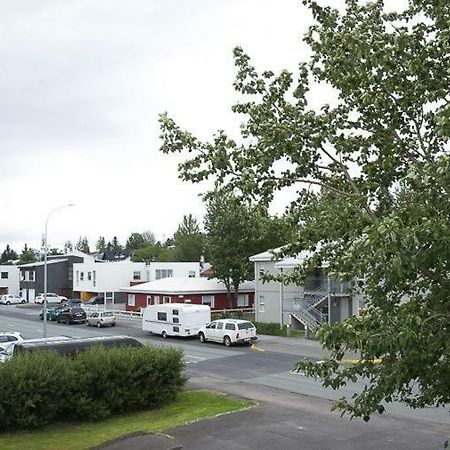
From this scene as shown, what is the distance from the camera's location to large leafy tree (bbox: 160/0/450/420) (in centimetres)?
560

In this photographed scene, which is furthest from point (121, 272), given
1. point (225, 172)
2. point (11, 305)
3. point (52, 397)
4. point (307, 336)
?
point (225, 172)

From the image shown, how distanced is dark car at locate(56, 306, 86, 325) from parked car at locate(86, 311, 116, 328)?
2878mm

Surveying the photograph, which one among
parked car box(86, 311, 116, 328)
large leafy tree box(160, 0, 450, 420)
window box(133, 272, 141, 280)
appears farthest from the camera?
window box(133, 272, 141, 280)

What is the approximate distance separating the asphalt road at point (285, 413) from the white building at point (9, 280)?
7311 cm

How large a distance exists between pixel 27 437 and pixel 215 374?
12.1m

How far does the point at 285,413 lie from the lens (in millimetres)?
19312

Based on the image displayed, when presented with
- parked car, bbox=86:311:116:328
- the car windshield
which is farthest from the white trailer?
parked car, bbox=86:311:116:328

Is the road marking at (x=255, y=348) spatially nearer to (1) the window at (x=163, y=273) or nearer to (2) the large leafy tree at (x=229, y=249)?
(2) the large leafy tree at (x=229, y=249)

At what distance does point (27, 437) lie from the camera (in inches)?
687

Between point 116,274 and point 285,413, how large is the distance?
57448 mm

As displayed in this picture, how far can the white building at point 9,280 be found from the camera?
101312 mm

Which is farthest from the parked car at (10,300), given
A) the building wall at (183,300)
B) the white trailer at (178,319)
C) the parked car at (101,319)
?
the white trailer at (178,319)

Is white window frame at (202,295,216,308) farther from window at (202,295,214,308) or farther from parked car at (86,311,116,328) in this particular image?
parked car at (86,311,116,328)

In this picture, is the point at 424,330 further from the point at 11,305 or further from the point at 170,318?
the point at 11,305
